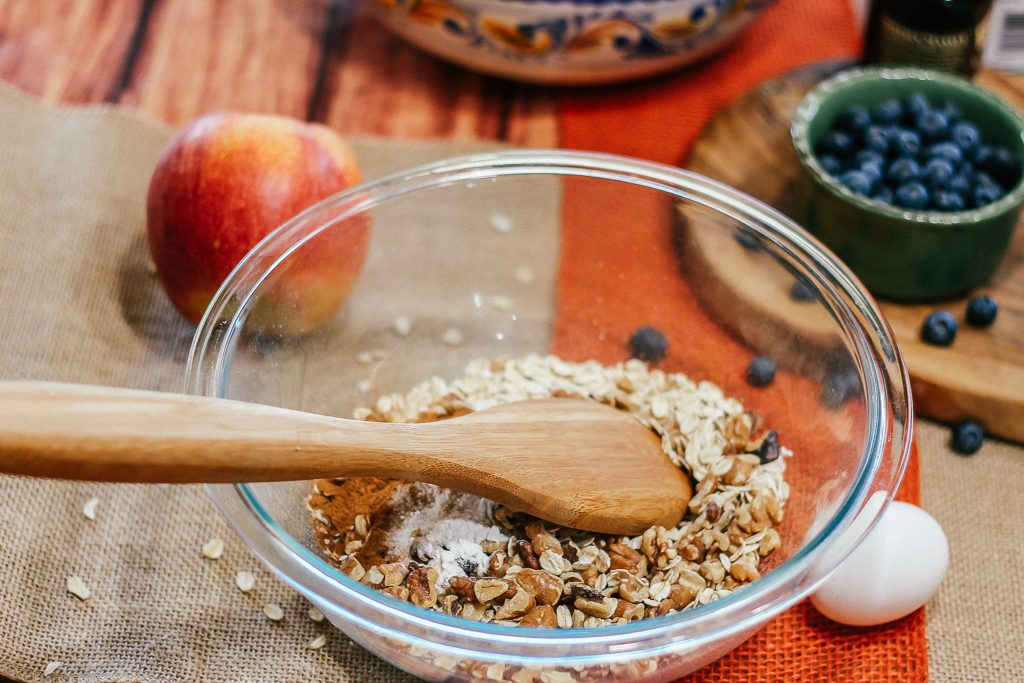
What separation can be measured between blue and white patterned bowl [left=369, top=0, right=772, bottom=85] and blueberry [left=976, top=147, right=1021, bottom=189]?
16.3 inches

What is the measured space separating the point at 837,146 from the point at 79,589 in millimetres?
1040

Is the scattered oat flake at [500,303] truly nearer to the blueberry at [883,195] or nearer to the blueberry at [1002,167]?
the blueberry at [883,195]

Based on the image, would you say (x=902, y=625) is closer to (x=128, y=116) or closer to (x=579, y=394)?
(x=579, y=394)

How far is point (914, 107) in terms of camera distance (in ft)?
4.33

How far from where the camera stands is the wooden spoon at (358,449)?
66 centimetres

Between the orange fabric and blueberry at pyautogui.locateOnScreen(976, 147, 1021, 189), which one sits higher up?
blueberry at pyautogui.locateOnScreen(976, 147, 1021, 189)

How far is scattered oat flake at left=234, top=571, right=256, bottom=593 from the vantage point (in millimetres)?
1019

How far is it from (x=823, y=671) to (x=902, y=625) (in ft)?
0.32

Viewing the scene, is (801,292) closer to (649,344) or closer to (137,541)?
(649,344)

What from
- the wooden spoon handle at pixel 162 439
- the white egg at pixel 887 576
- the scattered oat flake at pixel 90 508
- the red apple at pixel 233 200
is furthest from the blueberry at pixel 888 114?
the scattered oat flake at pixel 90 508

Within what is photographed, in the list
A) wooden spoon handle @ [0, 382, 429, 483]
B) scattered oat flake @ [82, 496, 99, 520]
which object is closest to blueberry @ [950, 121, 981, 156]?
wooden spoon handle @ [0, 382, 429, 483]

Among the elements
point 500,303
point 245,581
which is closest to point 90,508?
point 245,581

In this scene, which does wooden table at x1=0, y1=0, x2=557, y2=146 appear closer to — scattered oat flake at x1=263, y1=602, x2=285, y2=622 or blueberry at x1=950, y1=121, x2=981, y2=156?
blueberry at x1=950, y1=121, x2=981, y2=156

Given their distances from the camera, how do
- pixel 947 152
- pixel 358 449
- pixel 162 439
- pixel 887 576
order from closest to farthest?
pixel 162 439 → pixel 358 449 → pixel 887 576 → pixel 947 152
